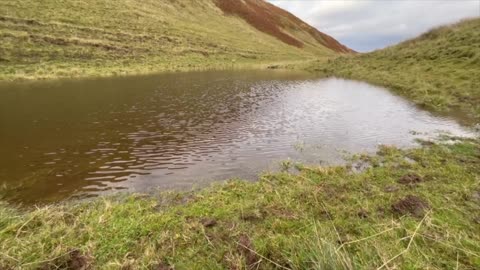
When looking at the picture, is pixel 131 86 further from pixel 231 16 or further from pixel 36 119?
pixel 231 16

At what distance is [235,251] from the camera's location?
21.6ft

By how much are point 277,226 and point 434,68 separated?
107 ft

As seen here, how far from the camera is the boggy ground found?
6.20 m

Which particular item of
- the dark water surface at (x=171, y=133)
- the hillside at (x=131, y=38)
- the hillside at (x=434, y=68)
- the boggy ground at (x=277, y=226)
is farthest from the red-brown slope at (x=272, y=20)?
the boggy ground at (x=277, y=226)

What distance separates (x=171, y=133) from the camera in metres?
17.7

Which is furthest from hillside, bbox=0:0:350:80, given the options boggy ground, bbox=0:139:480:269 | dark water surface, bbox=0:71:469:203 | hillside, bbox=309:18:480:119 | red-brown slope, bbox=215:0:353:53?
boggy ground, bbox=0:139:480:269

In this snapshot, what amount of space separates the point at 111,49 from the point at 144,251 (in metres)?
52.3

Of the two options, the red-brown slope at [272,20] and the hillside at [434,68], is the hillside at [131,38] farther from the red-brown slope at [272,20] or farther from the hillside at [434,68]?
the hillside at [434,68]

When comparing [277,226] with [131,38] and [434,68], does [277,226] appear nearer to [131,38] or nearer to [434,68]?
[434,68]

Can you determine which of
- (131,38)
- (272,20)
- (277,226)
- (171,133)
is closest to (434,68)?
(171,133)

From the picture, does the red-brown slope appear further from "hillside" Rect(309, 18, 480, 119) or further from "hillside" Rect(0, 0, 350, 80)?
"hillside" Rect(309, 18, 480, 119)

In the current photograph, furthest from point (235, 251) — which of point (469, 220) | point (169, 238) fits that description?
point (469, 220)

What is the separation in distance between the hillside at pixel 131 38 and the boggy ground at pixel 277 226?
3719 cm

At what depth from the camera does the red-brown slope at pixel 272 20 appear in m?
95.6
